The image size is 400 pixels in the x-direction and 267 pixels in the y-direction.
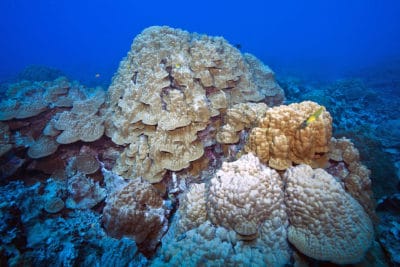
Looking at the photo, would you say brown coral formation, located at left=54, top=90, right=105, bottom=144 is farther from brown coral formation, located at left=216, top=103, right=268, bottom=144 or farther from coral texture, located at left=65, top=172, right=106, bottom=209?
brown coral formation, located at left=216, top=103, right=268, bottom=144

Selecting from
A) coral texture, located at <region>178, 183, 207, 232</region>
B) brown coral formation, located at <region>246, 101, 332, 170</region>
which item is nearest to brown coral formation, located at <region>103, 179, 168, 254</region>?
coral texture, located at <region>178, 183, 207, 232</region>

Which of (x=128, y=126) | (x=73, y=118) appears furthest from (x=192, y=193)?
(x=73, y=118)

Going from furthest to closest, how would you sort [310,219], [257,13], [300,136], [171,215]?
[257,13] < [171,215] < [300,136] < [310,219]

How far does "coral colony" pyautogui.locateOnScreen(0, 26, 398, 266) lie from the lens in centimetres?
236

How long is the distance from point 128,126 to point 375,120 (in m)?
10.2

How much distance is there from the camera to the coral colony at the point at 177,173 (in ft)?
7.74

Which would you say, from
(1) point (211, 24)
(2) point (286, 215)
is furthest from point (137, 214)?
(1) point (211, 24)

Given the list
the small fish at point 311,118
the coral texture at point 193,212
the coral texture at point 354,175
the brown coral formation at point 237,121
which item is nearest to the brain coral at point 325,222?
the coral texture at point 354,175

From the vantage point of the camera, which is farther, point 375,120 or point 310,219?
point 375,120

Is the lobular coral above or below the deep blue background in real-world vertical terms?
below

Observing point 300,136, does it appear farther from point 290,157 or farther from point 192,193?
point 192,193

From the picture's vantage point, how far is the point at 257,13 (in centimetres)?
11256

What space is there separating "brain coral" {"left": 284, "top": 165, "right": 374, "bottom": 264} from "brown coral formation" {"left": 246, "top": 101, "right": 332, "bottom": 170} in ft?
1.36

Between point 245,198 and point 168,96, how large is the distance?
8.23ft
